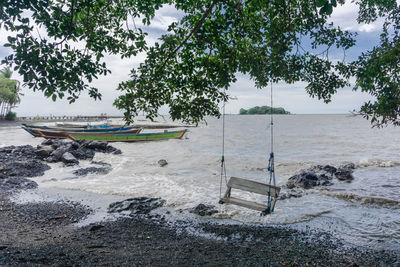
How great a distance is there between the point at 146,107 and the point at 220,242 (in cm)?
349

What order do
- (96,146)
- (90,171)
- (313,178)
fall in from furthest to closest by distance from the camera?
1. (96,146)
2. (90,171)
3. (313,178)

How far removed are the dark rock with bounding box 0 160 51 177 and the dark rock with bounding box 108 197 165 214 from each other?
6.22m

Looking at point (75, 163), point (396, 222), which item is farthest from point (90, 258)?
point (75, 163)

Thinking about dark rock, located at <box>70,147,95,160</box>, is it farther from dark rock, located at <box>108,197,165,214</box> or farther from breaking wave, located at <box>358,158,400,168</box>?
breaking wave, located at <box>358,158,400,168</box>

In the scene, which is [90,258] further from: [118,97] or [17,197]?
[17,197]

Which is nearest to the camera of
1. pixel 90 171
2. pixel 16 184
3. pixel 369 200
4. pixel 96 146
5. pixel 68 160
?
pixel 369 200

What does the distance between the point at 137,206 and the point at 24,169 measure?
7.59 meters

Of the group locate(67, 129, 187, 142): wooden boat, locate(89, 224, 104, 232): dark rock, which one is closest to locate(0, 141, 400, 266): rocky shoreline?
locate(89, 224, 104, 232): dark rock

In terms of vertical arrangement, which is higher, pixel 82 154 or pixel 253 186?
pixel 253 186

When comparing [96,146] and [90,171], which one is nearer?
[90,171]

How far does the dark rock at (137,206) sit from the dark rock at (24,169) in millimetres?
6215

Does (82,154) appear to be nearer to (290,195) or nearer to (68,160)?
(68,160)

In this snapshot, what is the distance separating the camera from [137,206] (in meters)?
7.68

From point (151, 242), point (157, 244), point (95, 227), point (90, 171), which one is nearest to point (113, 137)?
point (90, 171)
